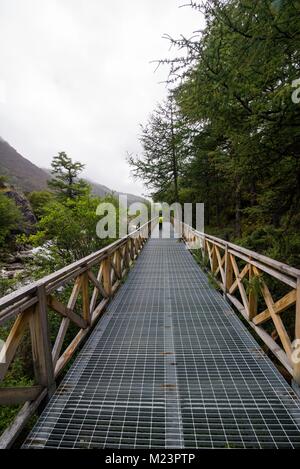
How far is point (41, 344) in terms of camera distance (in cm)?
236

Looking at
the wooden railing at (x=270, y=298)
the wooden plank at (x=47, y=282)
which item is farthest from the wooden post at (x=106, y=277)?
the wooden railing at (x=270, y=298)

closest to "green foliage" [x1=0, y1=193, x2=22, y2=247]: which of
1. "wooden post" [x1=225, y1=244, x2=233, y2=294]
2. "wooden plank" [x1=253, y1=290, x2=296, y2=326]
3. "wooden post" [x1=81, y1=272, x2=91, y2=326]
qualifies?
"wooden post" [x1=81, y1=272, x2=91, y2=326]

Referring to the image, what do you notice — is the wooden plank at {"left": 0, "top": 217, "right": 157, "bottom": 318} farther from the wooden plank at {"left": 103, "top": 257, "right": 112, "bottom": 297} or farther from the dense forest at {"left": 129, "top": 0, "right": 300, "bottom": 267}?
the dense forest at {"left": 129, "top": 0, "right": 300, "bottom": 267}

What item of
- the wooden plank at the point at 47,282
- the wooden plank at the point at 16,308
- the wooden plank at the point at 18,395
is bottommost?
the wooden plank at the point at 18,395

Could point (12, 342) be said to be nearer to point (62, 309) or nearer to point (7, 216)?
point (62, 309)

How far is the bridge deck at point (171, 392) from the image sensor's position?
6.72 ft

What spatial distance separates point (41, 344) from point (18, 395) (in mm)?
413

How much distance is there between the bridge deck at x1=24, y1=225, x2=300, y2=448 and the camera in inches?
80.6

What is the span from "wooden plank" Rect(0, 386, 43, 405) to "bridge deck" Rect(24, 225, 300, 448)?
0.71 feet

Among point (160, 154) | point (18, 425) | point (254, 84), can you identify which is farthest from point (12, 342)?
point (160, 154)

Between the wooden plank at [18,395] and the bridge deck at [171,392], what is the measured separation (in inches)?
8.5

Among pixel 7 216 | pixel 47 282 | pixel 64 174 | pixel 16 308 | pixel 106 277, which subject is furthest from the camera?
pixel 64 174

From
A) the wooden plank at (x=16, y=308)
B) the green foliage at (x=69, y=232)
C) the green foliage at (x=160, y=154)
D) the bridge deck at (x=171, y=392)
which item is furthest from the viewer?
the green foliage at (x=160, y=154)

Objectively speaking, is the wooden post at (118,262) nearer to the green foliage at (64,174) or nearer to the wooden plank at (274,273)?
the wooden plank at (274,273)
